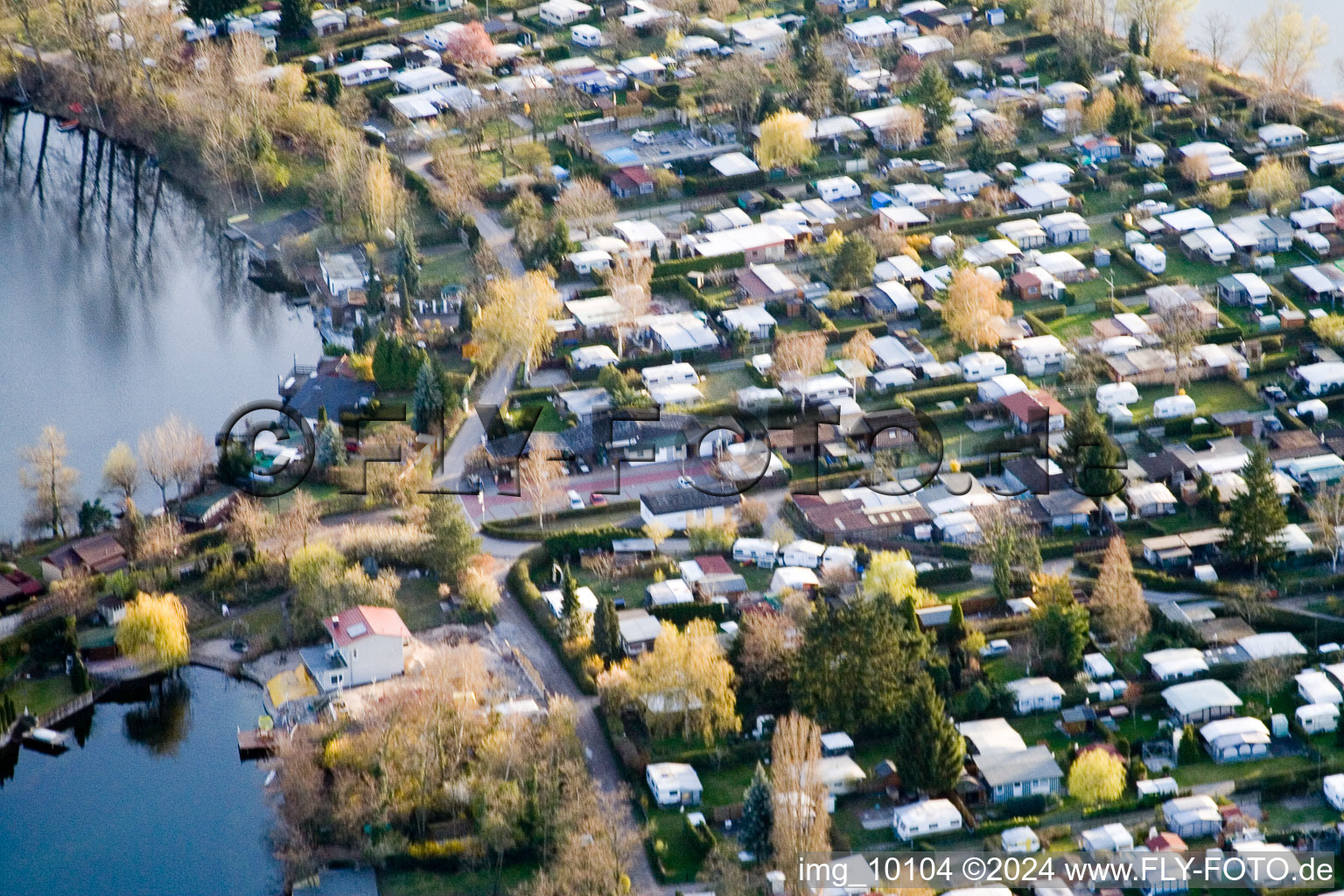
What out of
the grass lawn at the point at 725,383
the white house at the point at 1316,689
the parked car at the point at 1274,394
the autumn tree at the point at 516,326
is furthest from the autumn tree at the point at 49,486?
the parked car at the point at 1274,394

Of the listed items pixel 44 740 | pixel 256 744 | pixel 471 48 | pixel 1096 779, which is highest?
pixel 471 48

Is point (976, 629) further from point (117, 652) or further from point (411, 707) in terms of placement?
point (117, 652)

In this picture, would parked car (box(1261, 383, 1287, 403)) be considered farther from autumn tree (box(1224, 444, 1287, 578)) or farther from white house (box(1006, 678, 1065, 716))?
white house (box(1006, 678, 1065, 716))

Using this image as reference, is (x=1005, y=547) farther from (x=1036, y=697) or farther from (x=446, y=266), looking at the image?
(x=446, y=266)

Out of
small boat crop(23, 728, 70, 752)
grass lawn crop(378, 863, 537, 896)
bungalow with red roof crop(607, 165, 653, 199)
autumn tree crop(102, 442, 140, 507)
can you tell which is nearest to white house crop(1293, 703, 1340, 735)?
grass lawn crop(378, 863, 537, 896)

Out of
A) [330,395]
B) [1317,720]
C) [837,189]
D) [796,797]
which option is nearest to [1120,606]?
[1317,720]

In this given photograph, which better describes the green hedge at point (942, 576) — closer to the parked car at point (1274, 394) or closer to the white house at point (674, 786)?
the white house at point (674, 786)
